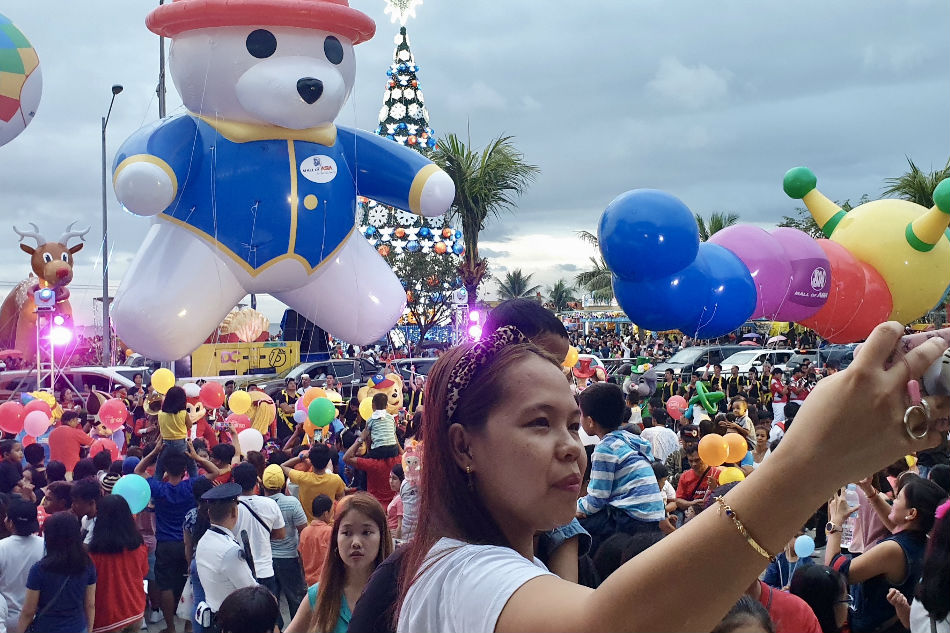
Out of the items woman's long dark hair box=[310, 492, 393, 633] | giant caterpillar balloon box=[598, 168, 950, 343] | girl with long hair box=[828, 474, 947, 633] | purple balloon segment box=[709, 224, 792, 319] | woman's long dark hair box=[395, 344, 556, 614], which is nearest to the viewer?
woman's long dark hair box=[395, 344, 556, 614]

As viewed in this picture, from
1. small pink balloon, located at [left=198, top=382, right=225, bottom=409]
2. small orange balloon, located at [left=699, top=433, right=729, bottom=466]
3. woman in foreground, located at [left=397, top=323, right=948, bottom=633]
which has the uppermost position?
woman in foreground, located at [left=397, top=323, right=948, bottom=633]

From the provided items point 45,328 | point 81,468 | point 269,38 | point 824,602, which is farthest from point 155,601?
point 45,328

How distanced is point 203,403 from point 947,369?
341 inches

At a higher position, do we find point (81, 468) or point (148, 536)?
point (81, 468)

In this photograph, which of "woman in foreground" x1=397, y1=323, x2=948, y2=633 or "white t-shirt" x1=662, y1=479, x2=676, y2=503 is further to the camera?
"white t-shirt" x1=662, y1=479, x2=676, y2=503

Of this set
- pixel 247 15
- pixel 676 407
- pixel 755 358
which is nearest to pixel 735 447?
pixel 676 407

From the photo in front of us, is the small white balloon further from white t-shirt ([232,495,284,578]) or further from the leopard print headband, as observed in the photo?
the leopard print headband

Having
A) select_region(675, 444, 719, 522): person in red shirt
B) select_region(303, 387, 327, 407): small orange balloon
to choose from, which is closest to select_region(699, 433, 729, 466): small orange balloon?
select_region(675, 444, 719, 522): person in red shirt

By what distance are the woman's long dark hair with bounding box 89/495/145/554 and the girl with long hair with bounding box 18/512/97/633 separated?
1.46ft

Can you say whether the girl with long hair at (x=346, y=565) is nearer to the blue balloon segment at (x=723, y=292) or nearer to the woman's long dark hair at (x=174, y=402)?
the woman's long dark hair at (x=174, y=402)

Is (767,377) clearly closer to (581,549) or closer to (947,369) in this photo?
(581,549)

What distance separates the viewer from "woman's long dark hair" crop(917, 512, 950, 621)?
9.19 ft

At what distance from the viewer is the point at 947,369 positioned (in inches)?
33.0

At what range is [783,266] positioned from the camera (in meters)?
8.59
